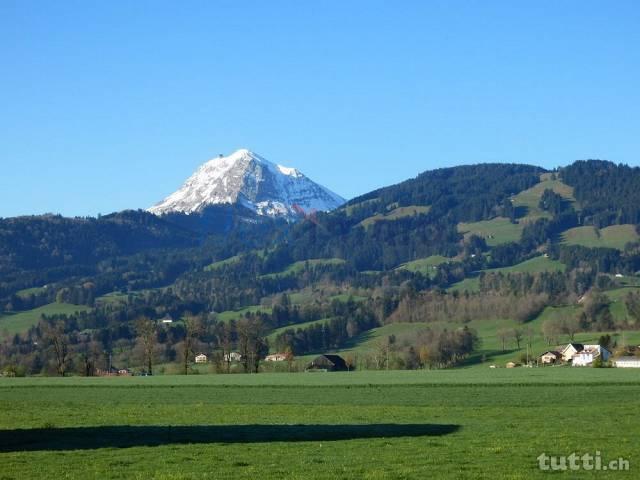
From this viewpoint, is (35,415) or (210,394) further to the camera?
(210,394)

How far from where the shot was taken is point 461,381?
7269 centimetres

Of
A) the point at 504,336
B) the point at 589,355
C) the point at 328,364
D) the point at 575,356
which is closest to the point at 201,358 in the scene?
the point at 328,364

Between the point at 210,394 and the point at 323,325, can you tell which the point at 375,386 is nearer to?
the point at 210,394

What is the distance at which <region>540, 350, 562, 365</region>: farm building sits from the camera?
440 feet

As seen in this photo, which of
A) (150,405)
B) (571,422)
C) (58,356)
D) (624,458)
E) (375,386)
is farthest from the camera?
(58,356)

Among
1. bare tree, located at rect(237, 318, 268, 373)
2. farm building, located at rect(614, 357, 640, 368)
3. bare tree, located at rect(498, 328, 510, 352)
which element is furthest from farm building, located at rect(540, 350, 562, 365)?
bare tree, located at rect(237, 318, 268, 373)

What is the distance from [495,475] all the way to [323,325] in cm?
→ 16135

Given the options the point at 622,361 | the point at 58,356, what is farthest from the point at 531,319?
the point at 58,356

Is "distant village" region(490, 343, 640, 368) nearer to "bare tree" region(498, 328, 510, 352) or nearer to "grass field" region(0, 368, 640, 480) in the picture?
"bare tree" region(498, 328, 510, 352)

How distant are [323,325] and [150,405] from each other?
13328 centimetres

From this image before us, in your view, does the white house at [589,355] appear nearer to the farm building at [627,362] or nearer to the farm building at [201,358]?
the farm building at [627,362]

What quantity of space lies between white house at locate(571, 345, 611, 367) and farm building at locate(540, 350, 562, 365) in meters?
2.71

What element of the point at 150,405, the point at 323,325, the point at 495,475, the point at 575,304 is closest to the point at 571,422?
the point at 495,475

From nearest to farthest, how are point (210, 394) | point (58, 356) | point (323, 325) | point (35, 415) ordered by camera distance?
point (35, 415), point (210, 394), point (58, 356), point (323, 325)
